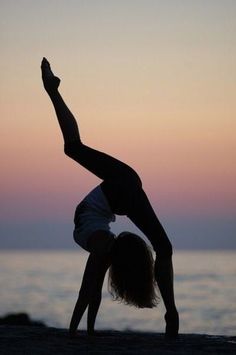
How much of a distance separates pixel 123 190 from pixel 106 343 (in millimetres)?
1360

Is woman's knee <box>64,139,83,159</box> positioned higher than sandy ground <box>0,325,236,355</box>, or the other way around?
woman's knee <box>64,139,83,159</box>

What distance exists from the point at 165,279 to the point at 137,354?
136 centimetres

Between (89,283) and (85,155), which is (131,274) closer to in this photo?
(89,283)

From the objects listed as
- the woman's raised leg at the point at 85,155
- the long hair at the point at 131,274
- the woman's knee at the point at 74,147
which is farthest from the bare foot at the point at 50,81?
the long hair at the point at 131,274

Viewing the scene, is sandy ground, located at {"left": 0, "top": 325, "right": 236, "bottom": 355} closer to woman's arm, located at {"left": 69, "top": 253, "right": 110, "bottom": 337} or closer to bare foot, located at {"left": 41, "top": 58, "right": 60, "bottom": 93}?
woman's arm, located at {"left": 69, "top": 253, "right": 110, "bottom": 337}

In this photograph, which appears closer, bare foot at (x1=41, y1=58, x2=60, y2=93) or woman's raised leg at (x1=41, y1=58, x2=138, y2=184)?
woman's raised leg at (x1=41, y1=58, x2=138, y2=184)

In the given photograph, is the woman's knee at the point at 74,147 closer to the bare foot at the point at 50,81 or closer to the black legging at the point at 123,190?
the black legging at the point at 123,190

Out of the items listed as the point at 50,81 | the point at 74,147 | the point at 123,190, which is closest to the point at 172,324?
the point at 123,190

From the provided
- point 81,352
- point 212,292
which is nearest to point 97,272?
point 81,352

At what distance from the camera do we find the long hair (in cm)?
845

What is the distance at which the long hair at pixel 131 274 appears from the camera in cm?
845

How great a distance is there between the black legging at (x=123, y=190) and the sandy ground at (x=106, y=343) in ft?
2.76

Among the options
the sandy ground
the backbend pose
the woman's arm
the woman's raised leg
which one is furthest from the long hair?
the woman's raised leg

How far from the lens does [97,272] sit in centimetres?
850
